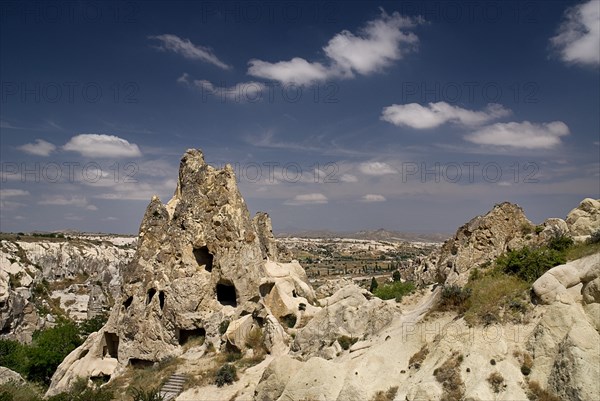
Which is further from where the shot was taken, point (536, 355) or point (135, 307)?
point (135, 307)

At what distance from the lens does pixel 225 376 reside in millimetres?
21188

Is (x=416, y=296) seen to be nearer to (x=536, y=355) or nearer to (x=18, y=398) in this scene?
(x=536, y=355)

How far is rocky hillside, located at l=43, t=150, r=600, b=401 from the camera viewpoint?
13.7m

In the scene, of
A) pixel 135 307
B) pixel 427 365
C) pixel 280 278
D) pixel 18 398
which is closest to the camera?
pixel 427 365

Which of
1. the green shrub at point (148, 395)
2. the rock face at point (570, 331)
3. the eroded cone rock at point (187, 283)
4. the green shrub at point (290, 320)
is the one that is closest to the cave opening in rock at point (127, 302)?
the eroded cone rock at point (187, 283)

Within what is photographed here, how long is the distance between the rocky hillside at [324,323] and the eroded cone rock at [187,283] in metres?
0.08

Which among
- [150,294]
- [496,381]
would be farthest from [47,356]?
[496,381]

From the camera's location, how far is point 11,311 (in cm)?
6206

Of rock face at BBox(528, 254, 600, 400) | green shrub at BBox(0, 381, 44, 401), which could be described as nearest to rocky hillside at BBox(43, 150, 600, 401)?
rock face at BBox(528, 254, 600, 400)

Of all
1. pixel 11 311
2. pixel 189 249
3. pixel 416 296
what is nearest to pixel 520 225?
pixel 416 296

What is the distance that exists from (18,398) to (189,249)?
42.9 ft

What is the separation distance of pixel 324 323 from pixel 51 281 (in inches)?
3367

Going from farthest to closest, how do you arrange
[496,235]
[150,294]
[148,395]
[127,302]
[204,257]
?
[204,257], [127,302], [150,294], [496,235], [148,395]

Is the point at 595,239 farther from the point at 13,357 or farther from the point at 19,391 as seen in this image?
the point at 13,357
